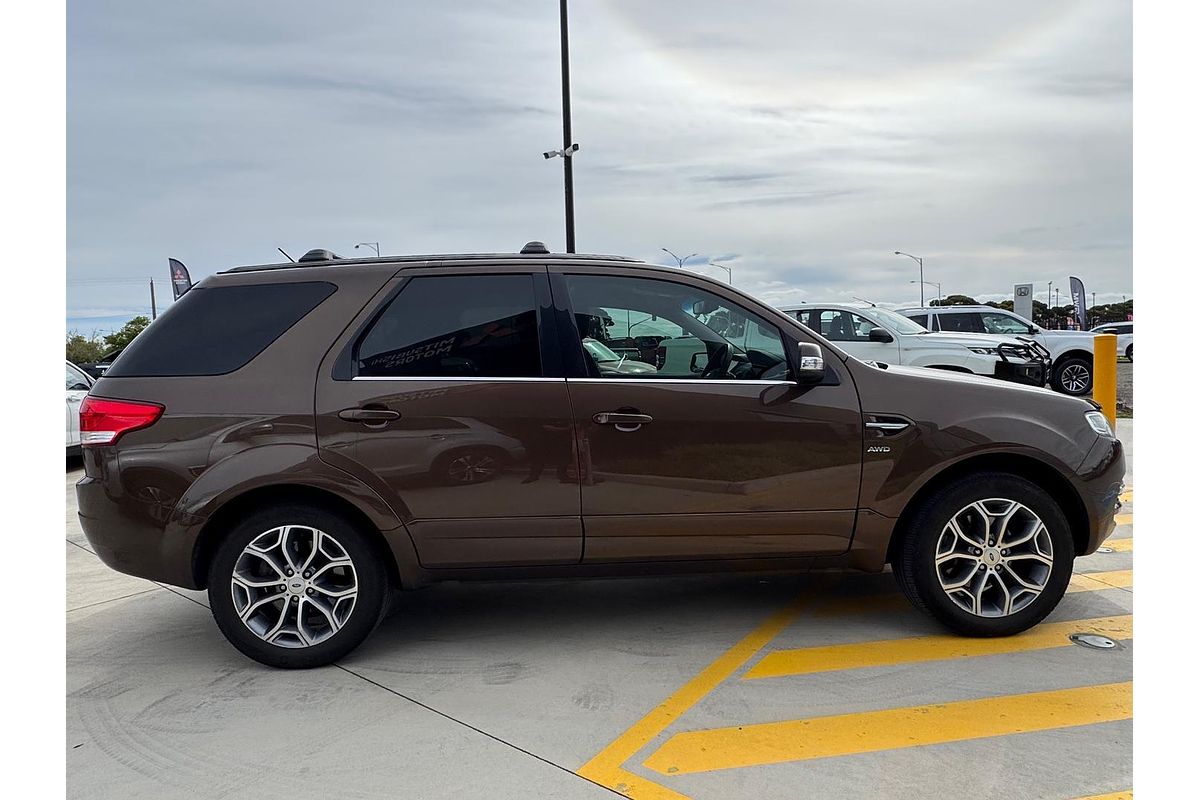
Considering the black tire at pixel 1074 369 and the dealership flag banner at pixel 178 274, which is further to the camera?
the dealership flag banner at pixel 178 274

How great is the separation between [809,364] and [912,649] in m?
1.44

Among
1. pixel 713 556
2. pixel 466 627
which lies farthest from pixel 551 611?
pixel 713 556

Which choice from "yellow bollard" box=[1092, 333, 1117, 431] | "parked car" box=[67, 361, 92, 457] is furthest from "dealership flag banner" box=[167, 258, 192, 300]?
"yellow bollard" box=[1092, 333, 1117, 431]

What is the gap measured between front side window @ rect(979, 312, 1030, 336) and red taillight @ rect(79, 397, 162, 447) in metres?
16.1

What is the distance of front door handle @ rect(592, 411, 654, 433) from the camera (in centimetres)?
416

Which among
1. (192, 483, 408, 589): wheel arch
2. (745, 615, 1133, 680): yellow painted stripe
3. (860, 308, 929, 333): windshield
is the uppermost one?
(860, 308, 929, 333): windshield

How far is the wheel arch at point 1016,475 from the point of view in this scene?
4.38m

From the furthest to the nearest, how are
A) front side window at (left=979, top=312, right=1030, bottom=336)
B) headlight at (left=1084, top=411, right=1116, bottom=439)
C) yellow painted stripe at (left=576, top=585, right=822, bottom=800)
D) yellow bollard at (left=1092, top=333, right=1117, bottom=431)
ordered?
front side window at (left=979, top=312, right=1030, bottom=336)
yellow bollard at (left=1092, top=333, right=1117, bottom=431)
headlight at (left=1084, top=411, right=1116, bottom=439)
yellow painted stripe at (left=576, top=585, right=822, bottom=800)

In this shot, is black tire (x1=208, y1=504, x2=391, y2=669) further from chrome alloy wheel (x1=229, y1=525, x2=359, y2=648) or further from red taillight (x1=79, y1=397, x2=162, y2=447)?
red taillight (x1=79, y1=397, x2=162, y2=447)

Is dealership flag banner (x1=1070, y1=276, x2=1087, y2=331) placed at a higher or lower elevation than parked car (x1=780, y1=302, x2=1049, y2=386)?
higher

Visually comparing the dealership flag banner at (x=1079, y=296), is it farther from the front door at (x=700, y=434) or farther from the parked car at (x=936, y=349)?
the front door at (x=700, y=434)

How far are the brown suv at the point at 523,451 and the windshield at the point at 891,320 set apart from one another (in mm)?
9645

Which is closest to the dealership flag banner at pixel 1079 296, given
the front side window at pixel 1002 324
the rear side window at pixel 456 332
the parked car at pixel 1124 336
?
the parked car at pixel 1124 336

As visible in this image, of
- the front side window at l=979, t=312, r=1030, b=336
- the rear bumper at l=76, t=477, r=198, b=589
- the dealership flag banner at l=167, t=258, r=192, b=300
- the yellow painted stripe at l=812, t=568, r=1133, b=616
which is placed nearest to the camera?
the rear bumper at l=76, t=477, r=198, b=589
